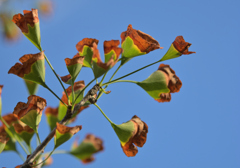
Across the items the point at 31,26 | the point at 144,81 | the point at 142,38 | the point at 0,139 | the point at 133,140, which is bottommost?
the point at 133,140

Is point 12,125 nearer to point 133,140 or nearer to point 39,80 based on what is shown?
point 39,80

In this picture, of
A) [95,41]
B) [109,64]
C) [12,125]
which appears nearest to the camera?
[109,64]

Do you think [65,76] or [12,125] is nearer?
[65,76]

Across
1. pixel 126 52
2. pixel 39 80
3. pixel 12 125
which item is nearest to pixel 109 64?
pixel 126 52

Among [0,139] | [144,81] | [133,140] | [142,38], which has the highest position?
[142,38]

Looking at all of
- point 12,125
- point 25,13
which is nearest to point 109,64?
point 25,13

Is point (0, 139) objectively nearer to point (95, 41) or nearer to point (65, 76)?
point (65, 76)

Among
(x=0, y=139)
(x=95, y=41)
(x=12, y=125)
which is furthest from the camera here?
(x=12, y=125)

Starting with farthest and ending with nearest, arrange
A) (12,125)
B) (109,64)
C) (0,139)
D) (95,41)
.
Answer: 1. (12,125)
2. (0,139)
3. (95,41)
4. (109,64)

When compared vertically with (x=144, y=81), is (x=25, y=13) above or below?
above
